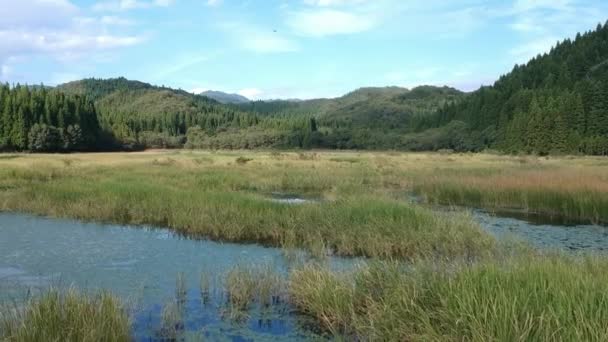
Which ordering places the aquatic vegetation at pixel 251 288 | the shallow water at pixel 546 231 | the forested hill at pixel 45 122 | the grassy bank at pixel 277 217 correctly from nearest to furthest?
the aquatic vegetation at pixel 251 288, the grassy bank at pixel 277 217, the shallow water at pixel 546 231, the forested hill at pixel 45 122

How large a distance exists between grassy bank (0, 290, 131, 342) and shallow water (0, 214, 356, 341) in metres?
0.99

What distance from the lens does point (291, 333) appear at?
10406 millimetres

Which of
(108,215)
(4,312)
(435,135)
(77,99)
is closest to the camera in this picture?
(4,312)

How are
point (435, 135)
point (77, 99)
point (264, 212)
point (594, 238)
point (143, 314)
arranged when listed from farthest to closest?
point (435, 135)
point (77, 99)
point (264, 212)
point (594, 238)
point (143, 314)

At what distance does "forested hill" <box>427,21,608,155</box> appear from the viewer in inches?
3551

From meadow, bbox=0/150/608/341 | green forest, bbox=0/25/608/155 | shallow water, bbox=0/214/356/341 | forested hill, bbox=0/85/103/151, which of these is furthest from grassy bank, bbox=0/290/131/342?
forested hill, bbox=0/85/103/151

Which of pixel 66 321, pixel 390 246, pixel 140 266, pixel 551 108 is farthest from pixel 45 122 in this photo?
pixel 66 321

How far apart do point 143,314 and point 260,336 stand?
8.11ft

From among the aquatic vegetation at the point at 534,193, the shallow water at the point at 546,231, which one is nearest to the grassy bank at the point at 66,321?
the shallow water at the point at 546,231

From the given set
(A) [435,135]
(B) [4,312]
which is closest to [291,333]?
(B) [4,312]

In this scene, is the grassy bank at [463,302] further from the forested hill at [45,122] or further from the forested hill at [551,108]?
the forested hill at [45,122]

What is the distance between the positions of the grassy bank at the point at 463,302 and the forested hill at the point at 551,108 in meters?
83.1

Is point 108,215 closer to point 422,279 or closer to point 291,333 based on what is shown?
point 291,333

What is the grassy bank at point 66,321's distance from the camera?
8.12m
